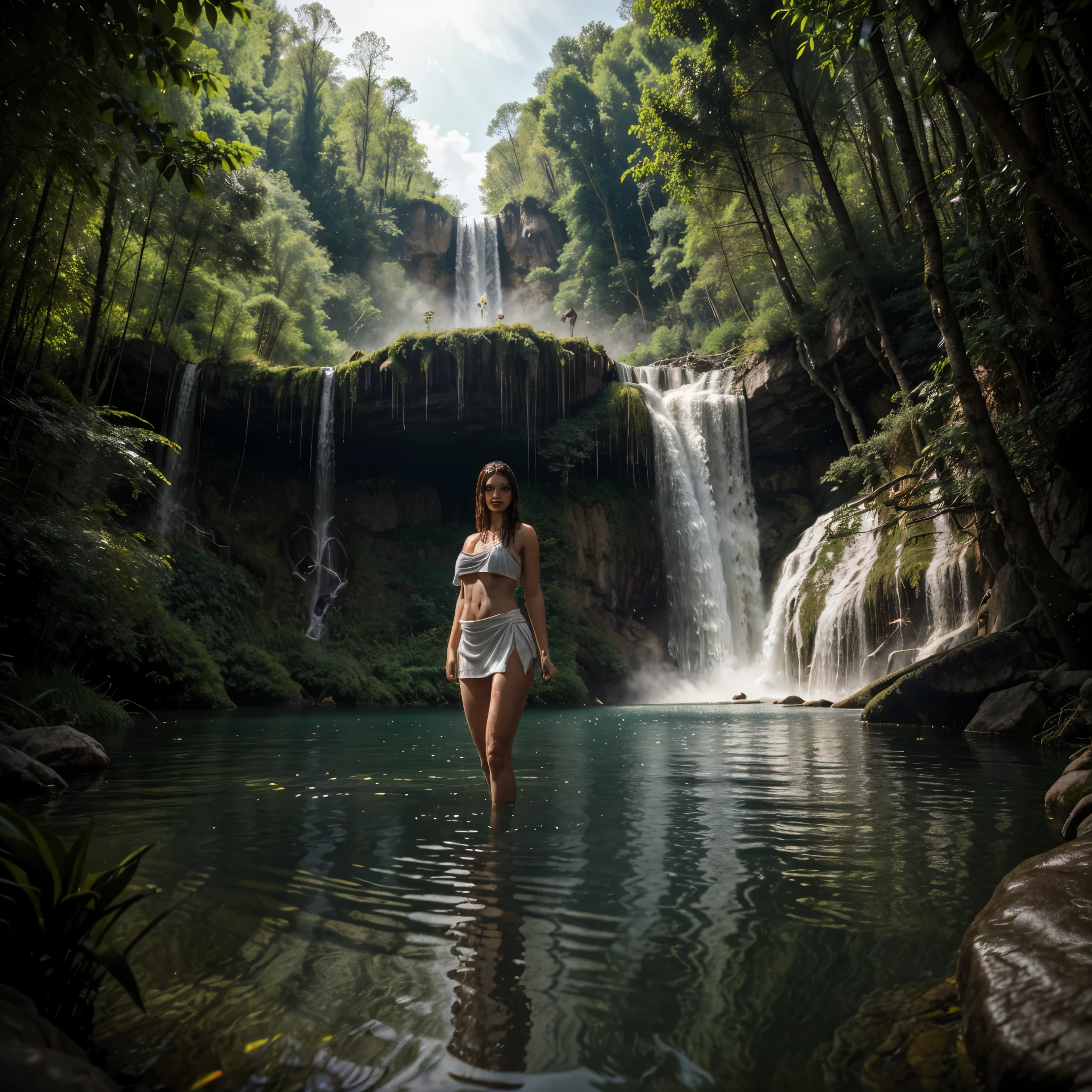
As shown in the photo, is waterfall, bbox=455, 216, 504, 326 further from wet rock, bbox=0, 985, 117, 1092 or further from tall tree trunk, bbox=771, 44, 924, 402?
wet rock, bbox=0, 985, 117, 1092

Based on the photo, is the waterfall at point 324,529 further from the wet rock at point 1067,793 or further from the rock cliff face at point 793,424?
the wet rock at point 1067,793

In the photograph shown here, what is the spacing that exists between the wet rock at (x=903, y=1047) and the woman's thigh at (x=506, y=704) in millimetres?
2353

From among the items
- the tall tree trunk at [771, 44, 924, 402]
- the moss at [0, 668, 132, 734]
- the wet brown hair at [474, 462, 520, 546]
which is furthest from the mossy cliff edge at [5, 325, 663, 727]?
the wet brown hair at [474, 462, 520, 546]

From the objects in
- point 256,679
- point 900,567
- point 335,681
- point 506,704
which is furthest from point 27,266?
point 900,567

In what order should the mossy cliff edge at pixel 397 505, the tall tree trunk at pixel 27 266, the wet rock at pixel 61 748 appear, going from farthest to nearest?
the mossy cliff edge at pixel 397 505 < the tall tree trunk at pixel 27 266 < the wet rock at pixel 61 748

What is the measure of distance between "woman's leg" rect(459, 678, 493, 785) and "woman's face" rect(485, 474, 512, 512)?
97 cm

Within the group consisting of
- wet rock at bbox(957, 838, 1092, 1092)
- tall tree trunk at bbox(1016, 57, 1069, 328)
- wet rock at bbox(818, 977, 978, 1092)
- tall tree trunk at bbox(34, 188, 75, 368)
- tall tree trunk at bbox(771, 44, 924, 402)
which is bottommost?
wet rock at bbox(818, 977, 978, 1092)

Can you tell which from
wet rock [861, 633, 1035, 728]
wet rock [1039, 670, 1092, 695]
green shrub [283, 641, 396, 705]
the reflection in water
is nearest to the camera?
the reflection in water

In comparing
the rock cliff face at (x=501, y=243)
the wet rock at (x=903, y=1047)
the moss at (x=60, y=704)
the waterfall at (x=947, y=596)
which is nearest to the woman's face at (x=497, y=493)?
the wet rock at (x=903, y=1047)

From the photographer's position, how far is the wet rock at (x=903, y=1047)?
1.41 metres

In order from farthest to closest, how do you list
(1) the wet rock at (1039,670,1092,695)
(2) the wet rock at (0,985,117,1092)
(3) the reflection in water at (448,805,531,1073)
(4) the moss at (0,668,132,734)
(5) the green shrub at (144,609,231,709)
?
(5) the green shrub at (144,609,231,709), (1) the wet rock at (1039,670,1092,695), (4) the moss at (0,668,132,734), (3) the reflection in water at (448,805,531,1073), (2) the wet rock at (0,985,117,1092)

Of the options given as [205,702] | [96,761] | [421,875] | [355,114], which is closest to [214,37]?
[355,114]

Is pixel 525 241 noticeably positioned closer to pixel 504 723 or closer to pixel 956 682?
pixel 956 682

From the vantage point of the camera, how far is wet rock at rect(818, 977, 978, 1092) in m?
1.41
